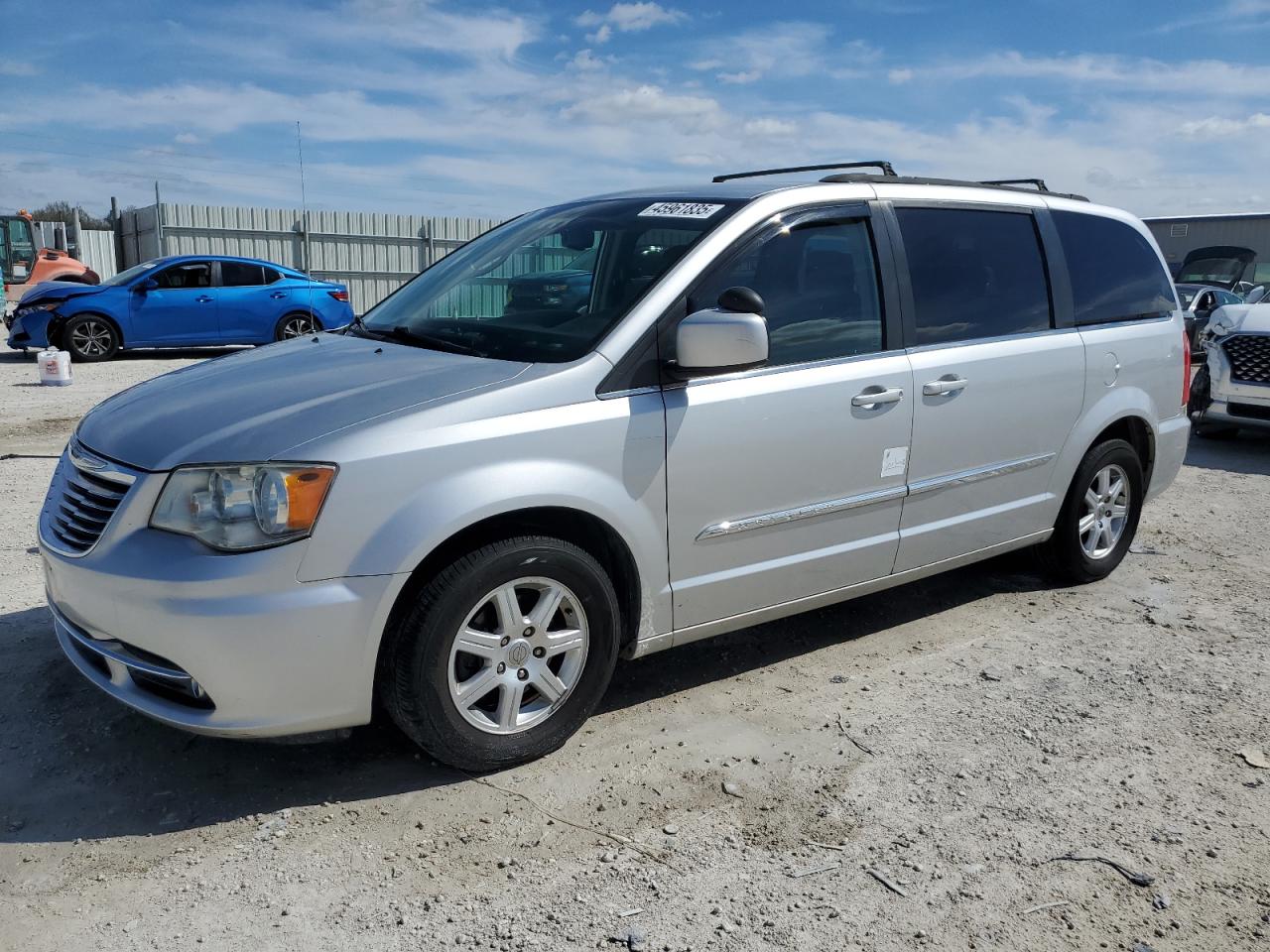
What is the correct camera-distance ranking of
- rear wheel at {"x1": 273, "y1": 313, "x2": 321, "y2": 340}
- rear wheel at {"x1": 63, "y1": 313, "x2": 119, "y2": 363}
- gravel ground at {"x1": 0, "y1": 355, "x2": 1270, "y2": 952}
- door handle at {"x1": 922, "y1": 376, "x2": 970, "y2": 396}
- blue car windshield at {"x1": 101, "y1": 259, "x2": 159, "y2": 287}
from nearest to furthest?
gravel ground at {"x1": 0, "y1": 355, "x2": 1270, "y2": 952} → door handle at {"x1": 922, "y1": 376, "x2": 970, "y2": 396} → rear wheel at {"x1": 63, "y1": 313, "x2": 119, "y2": 363} → blue car windshield at {"x1": 101, "y1": 259, "x2": 159, "y2": 287} → rear wheel at {"x1": 273, "y1": 313, "x2": 321, "y2": 340}

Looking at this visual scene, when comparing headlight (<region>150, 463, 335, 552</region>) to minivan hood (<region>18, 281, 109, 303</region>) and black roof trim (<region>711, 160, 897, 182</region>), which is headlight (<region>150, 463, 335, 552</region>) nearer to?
black roof trim (<region>711, 160, 897, 182</region>)

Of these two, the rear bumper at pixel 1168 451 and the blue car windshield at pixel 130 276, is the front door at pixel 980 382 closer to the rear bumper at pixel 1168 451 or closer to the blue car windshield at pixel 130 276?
the rear bumper at pixel 1168 451

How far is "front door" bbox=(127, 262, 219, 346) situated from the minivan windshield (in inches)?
467

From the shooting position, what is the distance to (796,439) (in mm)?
3686

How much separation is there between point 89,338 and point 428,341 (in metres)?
12.7

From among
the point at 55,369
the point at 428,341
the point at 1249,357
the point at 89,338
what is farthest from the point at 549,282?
the point at 89,338

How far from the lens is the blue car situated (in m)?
14.3

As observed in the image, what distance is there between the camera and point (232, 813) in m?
3.06

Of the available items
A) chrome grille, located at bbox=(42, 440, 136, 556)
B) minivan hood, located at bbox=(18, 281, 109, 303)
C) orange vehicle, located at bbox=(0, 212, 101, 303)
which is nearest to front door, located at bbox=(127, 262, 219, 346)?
minivan hood, located at bbox=(18, 281, 109, 303)

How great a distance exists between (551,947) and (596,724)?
120 centimetres

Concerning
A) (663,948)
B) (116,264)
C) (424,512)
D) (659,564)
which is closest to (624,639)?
(659,564)

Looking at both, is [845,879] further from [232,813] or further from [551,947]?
[232,813]

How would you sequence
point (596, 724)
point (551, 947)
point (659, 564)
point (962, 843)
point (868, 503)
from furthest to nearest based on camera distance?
point (868, 503) < point (596, 724) < point (659, 564) < point (962, 843) < point (551, 947)

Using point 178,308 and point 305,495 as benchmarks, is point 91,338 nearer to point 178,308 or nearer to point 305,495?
point 178,308
